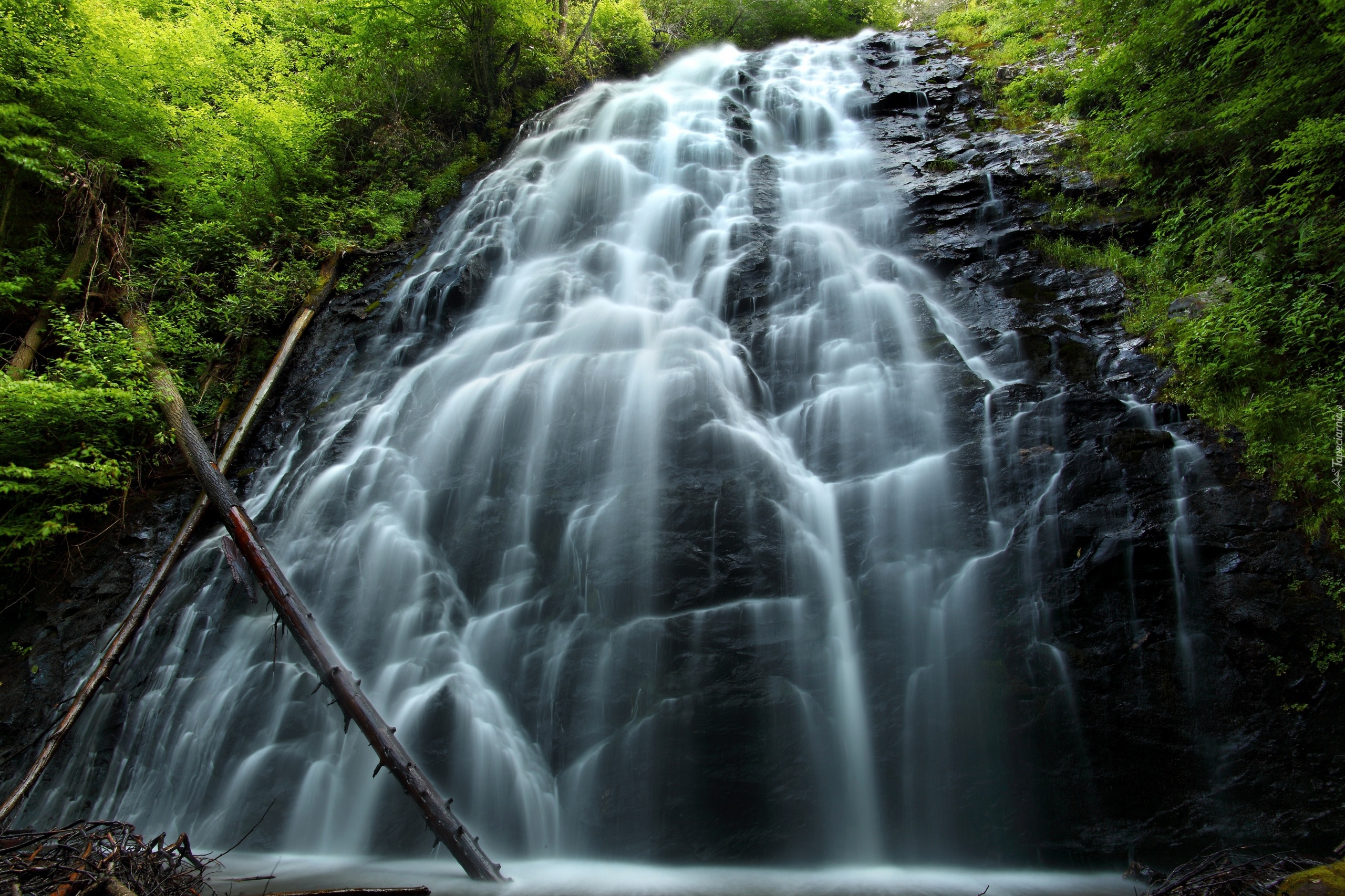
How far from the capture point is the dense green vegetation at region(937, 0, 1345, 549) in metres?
4.11

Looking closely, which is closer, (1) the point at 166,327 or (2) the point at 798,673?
(2) the point at 798,673

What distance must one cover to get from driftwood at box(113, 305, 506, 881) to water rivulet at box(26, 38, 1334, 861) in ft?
1.56

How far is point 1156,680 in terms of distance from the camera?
3.74 metres

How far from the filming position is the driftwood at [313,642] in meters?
3.58

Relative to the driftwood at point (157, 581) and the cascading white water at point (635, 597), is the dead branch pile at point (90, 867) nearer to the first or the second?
the cascading white water at point (635, 597)

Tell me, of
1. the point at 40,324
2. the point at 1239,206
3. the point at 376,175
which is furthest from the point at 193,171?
the point at 1239,206

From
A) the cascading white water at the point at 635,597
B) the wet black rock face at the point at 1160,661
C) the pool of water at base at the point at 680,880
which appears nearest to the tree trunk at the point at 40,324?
the cascading white water at the point at 635,597

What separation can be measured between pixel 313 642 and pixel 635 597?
2497mm

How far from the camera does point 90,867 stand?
2467mm

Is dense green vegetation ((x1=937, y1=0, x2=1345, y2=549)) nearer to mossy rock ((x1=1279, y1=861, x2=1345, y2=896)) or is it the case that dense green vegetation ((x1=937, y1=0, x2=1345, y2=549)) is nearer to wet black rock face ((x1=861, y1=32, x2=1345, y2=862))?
wet black rock face ((x1=861, y1=32, x2=1345, y2=862))

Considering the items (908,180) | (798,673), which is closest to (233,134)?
(908,180)

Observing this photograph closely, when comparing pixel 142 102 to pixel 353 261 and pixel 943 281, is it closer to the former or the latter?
pixel 353 261

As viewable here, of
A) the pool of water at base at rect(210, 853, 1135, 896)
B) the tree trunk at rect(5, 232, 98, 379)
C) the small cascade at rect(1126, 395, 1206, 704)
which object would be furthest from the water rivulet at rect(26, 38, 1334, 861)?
the tree trunk at rect(5, 232, 98, 379)

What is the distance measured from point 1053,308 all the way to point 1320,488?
9.09 feet
